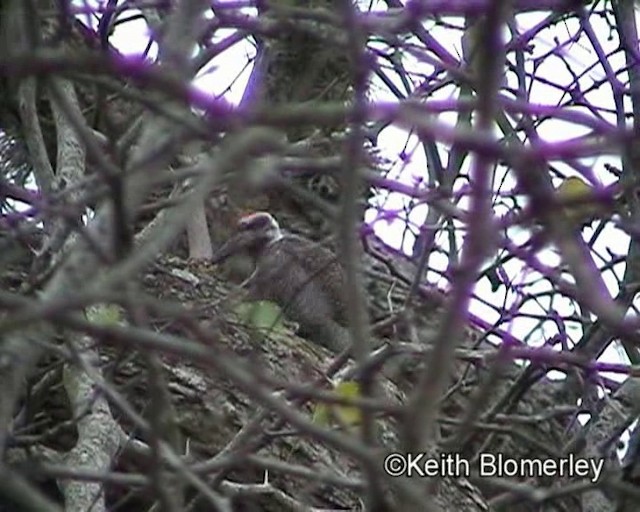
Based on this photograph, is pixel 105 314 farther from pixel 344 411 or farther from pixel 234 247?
pixel 234 247

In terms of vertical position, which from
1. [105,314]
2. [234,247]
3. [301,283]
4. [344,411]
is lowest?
[344,411]

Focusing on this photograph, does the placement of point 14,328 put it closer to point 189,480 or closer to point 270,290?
point 189,480

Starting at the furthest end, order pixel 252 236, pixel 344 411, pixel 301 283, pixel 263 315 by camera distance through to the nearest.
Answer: pixel 252 236, pixel 301 283, pixel 263 315, pixel 344 411

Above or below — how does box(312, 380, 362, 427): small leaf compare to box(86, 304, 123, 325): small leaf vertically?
below

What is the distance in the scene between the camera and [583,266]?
3.97 feet

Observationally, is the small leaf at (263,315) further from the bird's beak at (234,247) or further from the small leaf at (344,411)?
the bird's beak at (234,247)

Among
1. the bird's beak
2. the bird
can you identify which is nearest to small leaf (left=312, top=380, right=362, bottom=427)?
the bird

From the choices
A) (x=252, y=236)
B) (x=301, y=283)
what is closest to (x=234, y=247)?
(x=252, y=236)

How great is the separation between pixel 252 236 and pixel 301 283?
503 mm

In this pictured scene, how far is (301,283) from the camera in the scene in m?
5.23

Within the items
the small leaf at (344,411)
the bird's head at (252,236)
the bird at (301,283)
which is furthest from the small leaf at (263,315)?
the bird's head at (252,236)

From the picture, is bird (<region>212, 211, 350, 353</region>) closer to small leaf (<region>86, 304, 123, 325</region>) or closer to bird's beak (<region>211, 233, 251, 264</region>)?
bird's beak (<region>211, 233, 251, 264</region>)

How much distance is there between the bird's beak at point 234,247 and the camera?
222 inches

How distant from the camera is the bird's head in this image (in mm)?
5652
